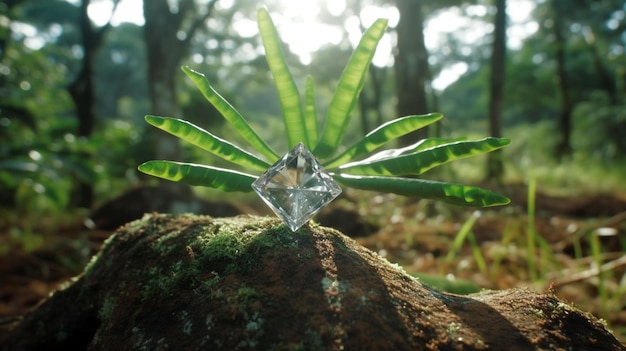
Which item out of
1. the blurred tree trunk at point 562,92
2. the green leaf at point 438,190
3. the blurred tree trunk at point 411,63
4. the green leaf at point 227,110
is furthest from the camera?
the blurred tree trunk at point 562,92

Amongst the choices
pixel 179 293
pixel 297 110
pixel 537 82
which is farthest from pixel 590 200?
pixel 537 82

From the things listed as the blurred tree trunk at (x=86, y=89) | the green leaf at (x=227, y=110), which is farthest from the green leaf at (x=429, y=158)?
the blurred tree trunk at (x=86, y=89)

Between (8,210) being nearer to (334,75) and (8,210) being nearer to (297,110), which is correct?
(297,110)

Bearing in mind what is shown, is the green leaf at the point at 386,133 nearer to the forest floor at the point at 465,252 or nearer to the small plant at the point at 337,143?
the small plant at the point at 337,143

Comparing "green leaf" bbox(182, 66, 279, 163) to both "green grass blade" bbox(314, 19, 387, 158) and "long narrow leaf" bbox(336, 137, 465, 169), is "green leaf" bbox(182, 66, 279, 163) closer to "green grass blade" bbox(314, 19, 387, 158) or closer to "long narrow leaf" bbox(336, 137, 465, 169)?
"green grass blade" bbox(314, 19, 387, 158)

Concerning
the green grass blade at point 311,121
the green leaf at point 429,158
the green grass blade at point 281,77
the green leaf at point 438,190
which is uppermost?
the green grass blade at point 281,77

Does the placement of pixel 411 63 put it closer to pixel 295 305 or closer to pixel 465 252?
pixel 465 252

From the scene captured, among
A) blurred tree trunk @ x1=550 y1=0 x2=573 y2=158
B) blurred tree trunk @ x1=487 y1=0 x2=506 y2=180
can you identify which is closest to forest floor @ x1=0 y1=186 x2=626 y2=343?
blurred tree trunk @ x1=487 y1=0 x2=506 y2=180
